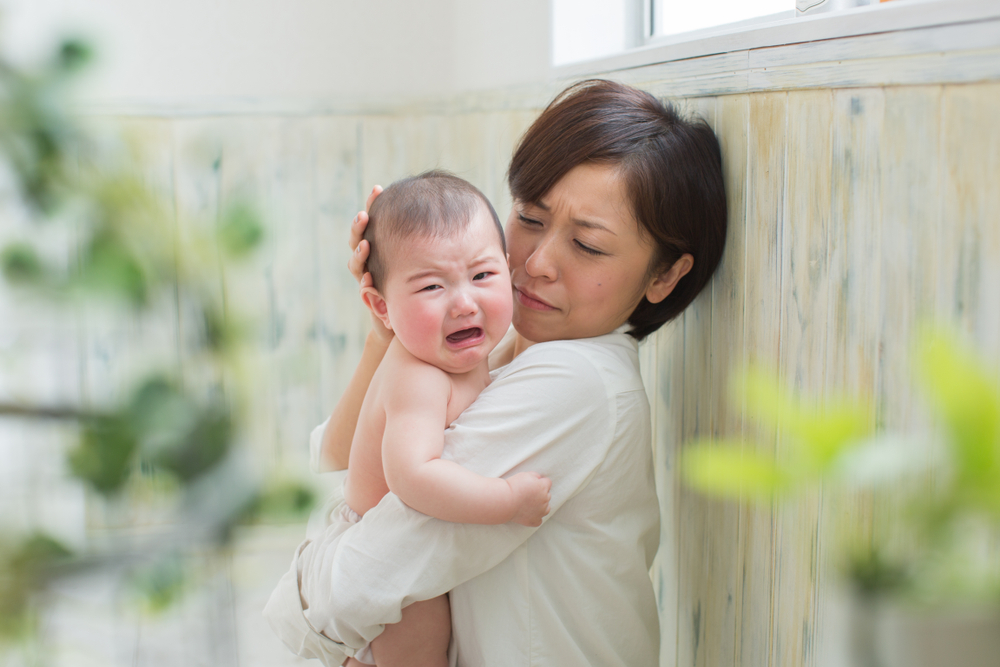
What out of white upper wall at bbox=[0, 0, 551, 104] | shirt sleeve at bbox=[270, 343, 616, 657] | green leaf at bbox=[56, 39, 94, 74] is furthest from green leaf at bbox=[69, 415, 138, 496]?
white upper wall at bbox=[0, 0, 551, 104]

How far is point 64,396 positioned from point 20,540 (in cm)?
5

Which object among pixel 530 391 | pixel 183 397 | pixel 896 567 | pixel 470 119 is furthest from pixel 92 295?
pixel 470 119

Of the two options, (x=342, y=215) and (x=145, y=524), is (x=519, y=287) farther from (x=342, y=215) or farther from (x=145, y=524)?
(x=342, y=215)

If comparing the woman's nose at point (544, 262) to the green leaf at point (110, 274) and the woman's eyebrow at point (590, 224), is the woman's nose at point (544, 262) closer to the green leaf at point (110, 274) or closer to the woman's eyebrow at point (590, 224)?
the woman's eyebrow at point (590, 224)

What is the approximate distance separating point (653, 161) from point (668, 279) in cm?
19

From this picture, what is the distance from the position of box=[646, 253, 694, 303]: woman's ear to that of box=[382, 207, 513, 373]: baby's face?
0.25m

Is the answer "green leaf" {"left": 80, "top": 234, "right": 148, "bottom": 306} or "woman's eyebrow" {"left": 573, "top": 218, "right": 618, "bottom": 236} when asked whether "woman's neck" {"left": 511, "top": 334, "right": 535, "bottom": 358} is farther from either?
"green leaf" {"left": 80, "top": 234, "right": 148, "bottom": 306}

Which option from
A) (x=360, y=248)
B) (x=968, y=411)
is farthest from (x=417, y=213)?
(x=968, y=411)

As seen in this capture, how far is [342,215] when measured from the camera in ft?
8.91

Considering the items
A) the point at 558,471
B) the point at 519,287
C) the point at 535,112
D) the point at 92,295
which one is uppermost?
the point at 535,112

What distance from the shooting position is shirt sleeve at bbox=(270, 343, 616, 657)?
3.66 feet

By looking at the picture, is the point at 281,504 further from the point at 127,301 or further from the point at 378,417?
the point at 378,417

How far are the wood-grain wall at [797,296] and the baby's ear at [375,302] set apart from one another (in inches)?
6.5

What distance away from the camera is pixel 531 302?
1.31 m
